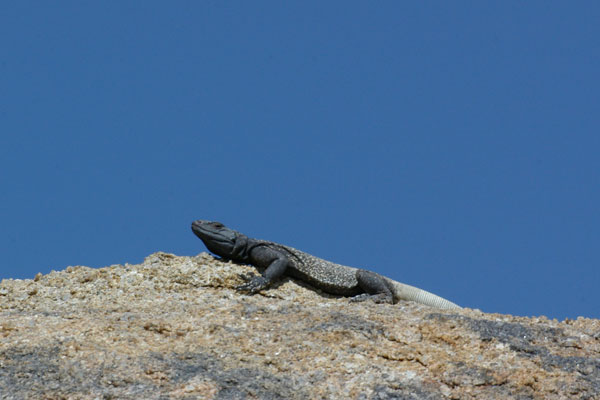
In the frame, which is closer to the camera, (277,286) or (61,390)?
(61,390)

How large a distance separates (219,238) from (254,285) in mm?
1474

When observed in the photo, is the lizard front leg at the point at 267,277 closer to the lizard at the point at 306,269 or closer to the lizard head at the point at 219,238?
the lizard at the point at 306,269

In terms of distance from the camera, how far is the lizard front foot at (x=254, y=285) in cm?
1172

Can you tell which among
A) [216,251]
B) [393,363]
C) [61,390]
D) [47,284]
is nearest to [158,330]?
[61,390]

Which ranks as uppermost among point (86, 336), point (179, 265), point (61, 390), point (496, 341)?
point (179, 265)

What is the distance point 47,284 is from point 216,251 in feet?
9.01

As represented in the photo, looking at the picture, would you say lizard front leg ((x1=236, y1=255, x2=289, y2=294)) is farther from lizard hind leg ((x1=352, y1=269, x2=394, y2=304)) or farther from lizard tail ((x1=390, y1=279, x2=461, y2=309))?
lizard tail ((x1=390, y1=279, x2=461, y2=309))

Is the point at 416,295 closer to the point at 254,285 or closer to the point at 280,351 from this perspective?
the point at 254,285

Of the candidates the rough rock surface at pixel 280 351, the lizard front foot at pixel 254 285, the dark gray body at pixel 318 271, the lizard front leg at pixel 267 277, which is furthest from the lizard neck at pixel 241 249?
the rough rock surface at pixel 280 351

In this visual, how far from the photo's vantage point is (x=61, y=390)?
7.54 metres

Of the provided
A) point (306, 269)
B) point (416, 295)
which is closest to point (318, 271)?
point (306, 269)

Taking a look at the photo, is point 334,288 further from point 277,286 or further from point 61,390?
point 61,390

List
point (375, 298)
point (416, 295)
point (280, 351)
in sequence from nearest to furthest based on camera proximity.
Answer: point (280, 351)
point (375, 298)
point (416, 295)

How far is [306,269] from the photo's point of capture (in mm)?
12742
